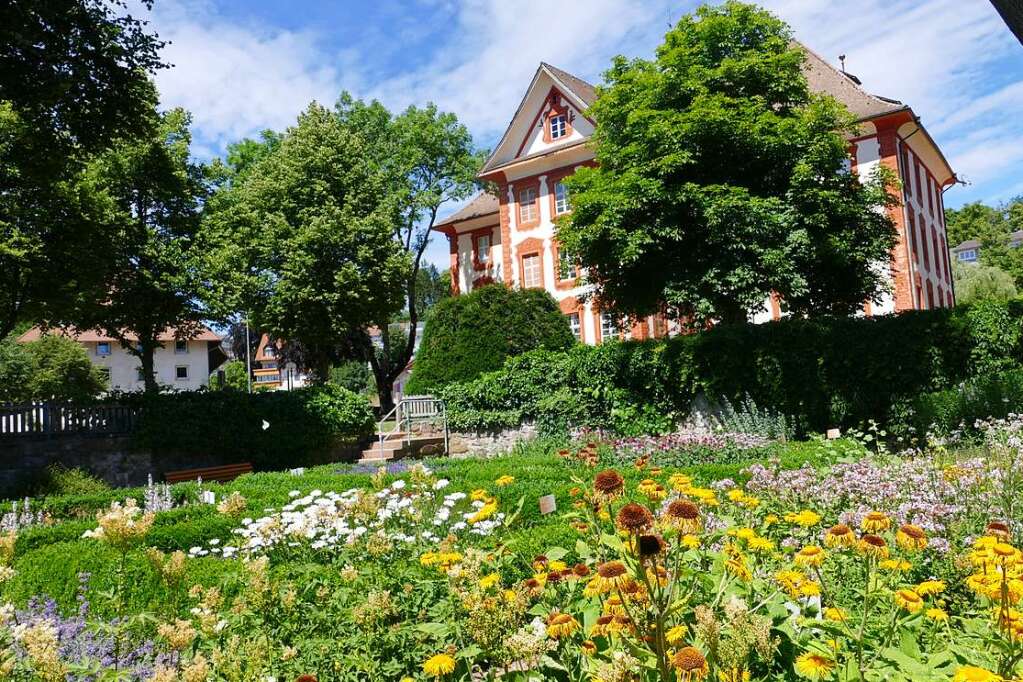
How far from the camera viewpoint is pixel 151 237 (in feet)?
77.6

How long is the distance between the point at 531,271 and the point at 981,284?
2164 centimetres

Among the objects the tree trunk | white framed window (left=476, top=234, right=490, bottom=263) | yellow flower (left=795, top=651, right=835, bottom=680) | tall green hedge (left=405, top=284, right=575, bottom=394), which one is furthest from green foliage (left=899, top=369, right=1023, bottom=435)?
white framed window (left=476, top=234, right=490, bottom=263)

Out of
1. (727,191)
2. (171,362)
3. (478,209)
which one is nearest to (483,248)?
(478,209)

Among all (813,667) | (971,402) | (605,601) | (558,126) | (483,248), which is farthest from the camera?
(483,248)

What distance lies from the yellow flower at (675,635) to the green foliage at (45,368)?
41929 mm

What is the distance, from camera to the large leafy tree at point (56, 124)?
12562 mm

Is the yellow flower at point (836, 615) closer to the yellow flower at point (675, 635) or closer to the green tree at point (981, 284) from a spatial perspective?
the yellow flower at point (675, 635)

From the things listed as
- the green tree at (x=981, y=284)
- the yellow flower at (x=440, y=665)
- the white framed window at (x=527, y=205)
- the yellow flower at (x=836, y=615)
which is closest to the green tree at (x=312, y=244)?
the white framed window at (x=527, y=205)

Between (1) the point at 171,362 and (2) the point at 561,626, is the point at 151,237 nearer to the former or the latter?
(2) the point at 561,626

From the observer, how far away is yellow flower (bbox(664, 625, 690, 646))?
2.26 m

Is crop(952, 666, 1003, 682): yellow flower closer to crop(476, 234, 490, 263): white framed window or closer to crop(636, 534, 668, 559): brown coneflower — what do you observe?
crop(636, 534, 668, 559): brown coneflower

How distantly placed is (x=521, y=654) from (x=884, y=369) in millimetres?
14098

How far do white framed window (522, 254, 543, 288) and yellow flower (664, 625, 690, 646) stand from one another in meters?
28.7

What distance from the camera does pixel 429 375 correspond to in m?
22.0
